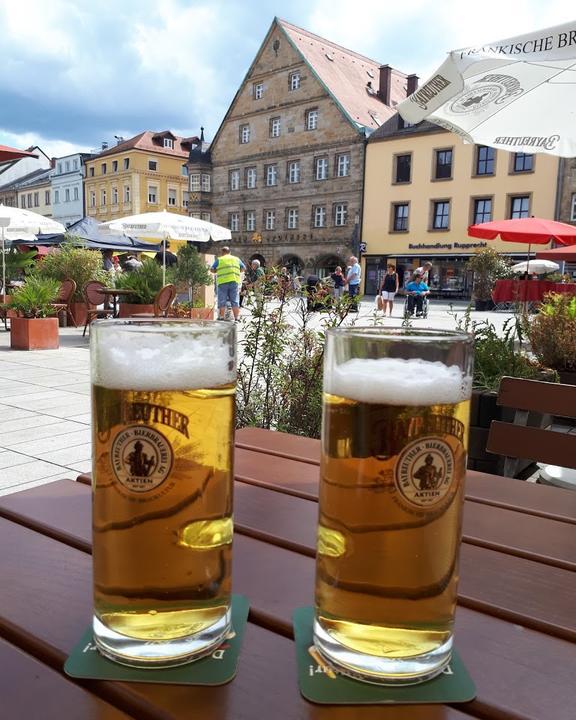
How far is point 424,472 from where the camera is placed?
59 centimetres

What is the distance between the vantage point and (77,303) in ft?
38.2

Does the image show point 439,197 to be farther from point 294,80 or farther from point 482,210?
point 294,80

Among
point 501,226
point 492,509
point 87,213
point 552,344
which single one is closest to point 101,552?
point 492,509

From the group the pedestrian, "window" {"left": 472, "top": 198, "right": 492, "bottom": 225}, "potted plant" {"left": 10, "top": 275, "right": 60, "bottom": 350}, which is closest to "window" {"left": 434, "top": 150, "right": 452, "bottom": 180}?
"window" {"left": 472, "top": 198, "right": 492, "bottom": 225}

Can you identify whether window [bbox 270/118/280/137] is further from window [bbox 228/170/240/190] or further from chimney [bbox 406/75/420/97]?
chimney [bbox 406/75/420/97]

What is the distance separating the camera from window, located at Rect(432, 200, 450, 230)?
30516 mm

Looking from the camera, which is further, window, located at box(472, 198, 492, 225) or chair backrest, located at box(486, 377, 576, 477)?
window, located at box(472, 198, 492, 225)

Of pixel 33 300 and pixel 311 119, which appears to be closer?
pixel 33 300

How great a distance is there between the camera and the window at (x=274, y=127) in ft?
119

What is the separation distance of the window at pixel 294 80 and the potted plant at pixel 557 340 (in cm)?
3488

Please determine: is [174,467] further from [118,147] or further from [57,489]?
[118,147]

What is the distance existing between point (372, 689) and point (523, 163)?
30.9 meters

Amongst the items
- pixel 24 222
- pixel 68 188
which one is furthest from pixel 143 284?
pixel 68 188

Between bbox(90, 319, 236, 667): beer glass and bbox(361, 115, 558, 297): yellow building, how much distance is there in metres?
29.9
